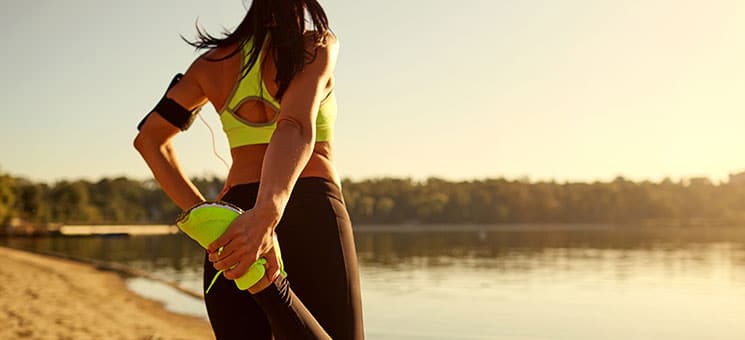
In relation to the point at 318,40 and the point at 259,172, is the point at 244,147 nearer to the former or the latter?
the point at 259,172

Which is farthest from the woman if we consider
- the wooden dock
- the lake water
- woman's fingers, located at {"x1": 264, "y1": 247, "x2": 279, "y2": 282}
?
the wooden dock

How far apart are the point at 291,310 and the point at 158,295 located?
69.8 ft

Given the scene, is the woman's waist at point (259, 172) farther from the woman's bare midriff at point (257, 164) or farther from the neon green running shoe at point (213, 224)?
the neon green running shoe at point (213, 224)

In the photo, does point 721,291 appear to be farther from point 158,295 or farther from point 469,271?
point 158,295

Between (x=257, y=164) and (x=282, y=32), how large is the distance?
29 cm

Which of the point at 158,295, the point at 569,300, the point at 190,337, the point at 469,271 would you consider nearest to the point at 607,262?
the point at 469,271

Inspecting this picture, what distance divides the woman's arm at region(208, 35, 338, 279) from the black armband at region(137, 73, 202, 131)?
0.39m

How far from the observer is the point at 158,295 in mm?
21531

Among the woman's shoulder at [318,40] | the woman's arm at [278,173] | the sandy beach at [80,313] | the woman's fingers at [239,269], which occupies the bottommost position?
the sandy beach at [80,313]

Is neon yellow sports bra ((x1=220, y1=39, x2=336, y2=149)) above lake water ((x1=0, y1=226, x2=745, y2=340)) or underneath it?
above

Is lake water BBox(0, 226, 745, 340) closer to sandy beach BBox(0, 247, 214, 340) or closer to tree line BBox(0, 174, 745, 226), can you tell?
sandy beach BBox(0, 247, 214, 340)

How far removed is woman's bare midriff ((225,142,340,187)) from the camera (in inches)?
62.4

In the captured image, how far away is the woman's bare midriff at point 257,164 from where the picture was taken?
158 cm

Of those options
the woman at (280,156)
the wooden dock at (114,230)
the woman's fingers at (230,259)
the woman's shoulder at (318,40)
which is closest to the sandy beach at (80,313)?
the woman at (280,156)
